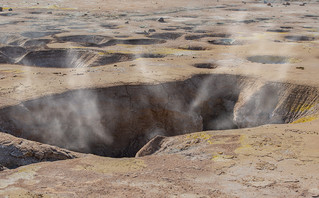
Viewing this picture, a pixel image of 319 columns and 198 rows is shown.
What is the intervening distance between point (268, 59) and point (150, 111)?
913 centimetres

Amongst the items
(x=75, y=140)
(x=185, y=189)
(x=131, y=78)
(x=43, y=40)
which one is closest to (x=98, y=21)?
(x=43, y=40)

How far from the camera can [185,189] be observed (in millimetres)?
7555

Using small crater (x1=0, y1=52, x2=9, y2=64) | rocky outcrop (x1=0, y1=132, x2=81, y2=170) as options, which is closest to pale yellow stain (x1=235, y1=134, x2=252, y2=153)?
rocky outcrop (x1=0, y1=132, x2=81, y2=170)

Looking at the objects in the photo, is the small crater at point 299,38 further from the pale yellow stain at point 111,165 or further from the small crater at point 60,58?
the pale yellow stain at point 111,165

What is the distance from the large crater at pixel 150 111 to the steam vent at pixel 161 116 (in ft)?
0.15

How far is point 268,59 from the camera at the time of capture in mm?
21453

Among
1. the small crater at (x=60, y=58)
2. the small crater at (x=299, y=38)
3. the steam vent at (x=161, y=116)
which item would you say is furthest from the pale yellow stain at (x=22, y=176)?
the small crater at (x=299, y=38)

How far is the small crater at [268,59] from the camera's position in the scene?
68.9ft

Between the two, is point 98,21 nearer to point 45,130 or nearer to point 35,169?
point 45,130

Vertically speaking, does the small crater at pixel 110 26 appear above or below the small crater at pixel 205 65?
above

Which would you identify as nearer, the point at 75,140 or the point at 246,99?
the point at 75,140

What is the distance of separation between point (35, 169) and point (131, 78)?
8348mm

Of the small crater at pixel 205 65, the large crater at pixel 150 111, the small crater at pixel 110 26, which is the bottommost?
the large crater at pixel 150 111

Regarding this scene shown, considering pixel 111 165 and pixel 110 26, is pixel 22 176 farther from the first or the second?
pixel 110 26
